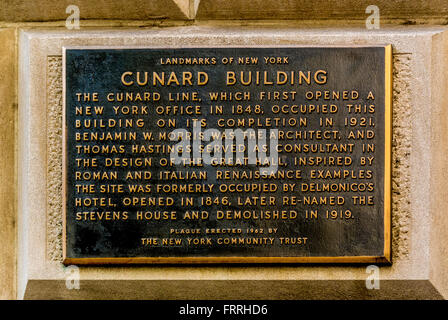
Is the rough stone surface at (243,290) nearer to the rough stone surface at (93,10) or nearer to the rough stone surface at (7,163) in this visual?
the rough stone surface at (7,163)

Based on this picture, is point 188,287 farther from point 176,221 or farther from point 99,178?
point 99,178

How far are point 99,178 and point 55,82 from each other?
0.74m

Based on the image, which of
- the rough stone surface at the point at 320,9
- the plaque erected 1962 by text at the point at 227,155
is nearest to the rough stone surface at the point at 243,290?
the plaque erected 1962 by text at the point at 227,155

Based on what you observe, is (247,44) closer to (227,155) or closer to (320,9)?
(320,9)

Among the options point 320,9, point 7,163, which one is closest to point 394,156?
point 320,9

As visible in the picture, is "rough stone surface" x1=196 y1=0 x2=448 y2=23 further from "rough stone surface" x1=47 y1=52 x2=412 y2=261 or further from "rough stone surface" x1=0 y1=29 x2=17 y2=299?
"rough stone surface" x1=0 y1=29 x2=17 y2=299

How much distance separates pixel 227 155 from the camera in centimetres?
202

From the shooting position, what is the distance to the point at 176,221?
6.75 ft

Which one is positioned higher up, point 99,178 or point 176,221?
point 99,178

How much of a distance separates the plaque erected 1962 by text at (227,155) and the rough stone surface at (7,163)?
0.40 m

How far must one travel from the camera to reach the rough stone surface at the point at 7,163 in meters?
2.08

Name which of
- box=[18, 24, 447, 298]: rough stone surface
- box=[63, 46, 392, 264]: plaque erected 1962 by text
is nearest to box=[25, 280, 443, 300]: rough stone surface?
box=[18, 24, 447, 298]: rough stone surface

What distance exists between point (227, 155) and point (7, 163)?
1.53m

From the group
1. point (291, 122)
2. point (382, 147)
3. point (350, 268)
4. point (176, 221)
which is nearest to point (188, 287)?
point (176, 221)
